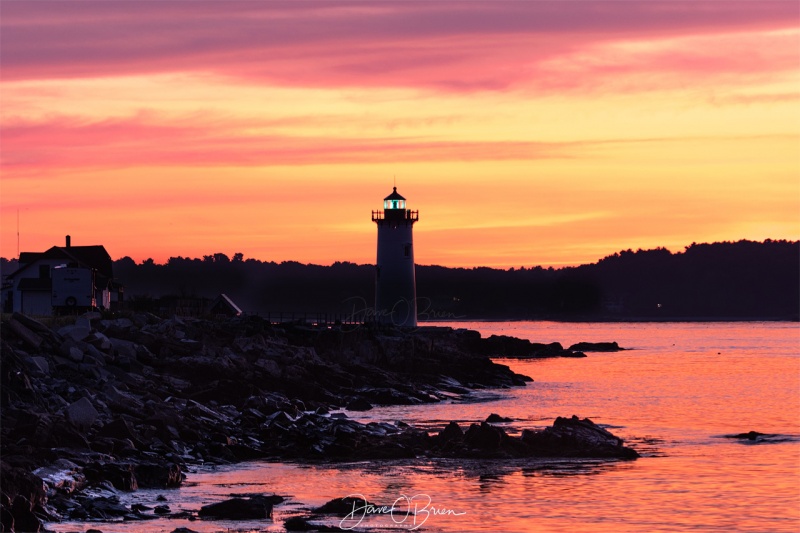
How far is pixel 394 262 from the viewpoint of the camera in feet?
226

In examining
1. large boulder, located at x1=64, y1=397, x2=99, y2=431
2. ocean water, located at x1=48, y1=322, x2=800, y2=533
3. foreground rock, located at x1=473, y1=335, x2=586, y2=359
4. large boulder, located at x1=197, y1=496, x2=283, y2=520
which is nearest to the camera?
large boulder, located at x1=197, y1=496, x2=283, y2=520

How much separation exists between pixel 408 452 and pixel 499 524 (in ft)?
24.0

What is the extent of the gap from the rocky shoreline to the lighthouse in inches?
576

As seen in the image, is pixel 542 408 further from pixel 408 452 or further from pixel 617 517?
pixel 617 517

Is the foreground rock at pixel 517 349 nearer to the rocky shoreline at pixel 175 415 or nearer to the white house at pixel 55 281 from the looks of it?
the white house at pixel 55 281

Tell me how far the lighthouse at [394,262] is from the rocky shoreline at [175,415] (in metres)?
14.6

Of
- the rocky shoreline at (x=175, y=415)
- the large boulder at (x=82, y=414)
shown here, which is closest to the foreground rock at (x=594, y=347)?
the rocky shoreline at (x=175, y=415)

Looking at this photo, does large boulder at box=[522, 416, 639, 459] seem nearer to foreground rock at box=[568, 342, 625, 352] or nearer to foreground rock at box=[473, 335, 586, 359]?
foreground rock at box=[473, 335, 586, 359]

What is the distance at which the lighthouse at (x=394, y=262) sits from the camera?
68812mm

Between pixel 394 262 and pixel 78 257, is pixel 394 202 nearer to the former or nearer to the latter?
pixel 394 262

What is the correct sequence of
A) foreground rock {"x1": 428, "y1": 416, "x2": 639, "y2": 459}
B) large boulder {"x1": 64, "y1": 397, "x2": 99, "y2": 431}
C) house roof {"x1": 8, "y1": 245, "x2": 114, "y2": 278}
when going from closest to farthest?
large boulder {"x1": 64, "y1": 397, "x2": 99, "y2": 431} → foreground rock {"x1": 428, "y1": 416, "x2": 639, "y2": 459} → house roof {"x1": 8, "y1": 245, "x2": 114, "y2": 278}

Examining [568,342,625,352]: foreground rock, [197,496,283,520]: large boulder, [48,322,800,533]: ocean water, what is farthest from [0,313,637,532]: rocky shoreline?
[568,342,625,352]: foreground rock

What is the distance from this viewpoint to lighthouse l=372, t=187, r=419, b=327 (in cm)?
6881

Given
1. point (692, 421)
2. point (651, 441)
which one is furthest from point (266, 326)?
point (651, 441)
